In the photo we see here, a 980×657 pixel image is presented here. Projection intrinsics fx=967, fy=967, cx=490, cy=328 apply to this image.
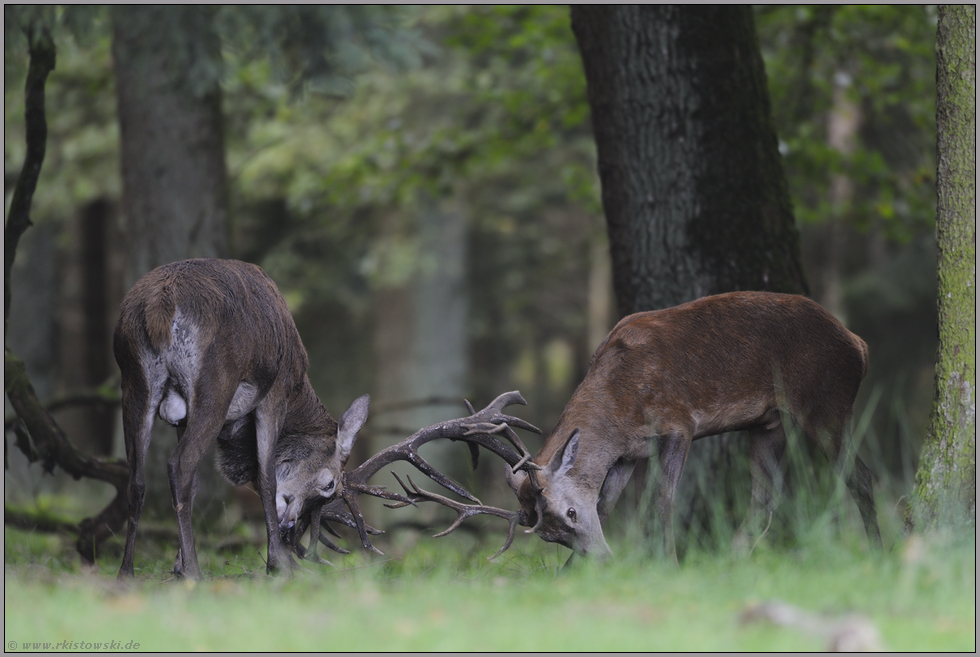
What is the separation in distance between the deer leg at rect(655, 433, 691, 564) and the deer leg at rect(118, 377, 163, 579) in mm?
3016

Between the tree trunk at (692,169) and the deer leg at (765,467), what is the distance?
2.10 ft

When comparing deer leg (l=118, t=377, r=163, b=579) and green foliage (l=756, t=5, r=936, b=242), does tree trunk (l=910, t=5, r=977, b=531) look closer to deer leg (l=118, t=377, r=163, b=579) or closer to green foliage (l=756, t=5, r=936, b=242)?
deer leg (l=118, t=377, r=163, b=579)

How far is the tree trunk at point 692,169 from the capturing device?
7383 mm

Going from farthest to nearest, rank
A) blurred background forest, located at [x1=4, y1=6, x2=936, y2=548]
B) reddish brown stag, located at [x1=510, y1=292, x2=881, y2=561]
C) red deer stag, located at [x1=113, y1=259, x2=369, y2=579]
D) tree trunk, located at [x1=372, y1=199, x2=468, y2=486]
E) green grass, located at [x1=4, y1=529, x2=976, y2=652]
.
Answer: tree trunk, located at [x1=372, y1=199, x2=468, y2=486] → blurred background forest, located at [x1=4, y1=6, x2=936, y2=548] → reddish brown stag, located at [x1=510, y1=292, x2=881, y2=561] → red deer stag, located at [x1=113, y1=259, x2=369, y2=579] → green grass, located at [x1=4, y1=529, x2=976, y2=652]

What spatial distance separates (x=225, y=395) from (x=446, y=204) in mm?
13341

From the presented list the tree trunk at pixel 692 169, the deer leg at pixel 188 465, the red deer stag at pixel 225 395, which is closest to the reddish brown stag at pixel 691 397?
the tree trunk at pixel 692 169

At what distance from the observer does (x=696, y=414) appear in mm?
6039

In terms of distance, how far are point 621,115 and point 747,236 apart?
1366 millimetres

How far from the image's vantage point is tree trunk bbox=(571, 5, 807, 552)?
7.38 meters

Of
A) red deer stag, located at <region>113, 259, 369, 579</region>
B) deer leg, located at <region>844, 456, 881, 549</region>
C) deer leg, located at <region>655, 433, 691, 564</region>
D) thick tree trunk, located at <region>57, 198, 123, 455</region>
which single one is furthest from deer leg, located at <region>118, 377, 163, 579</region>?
thick tree trunk, located at <region>57, 198, 123, 455</region>

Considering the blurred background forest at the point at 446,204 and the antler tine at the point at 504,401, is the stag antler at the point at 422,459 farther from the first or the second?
the blurred background forest at the point at 446,204

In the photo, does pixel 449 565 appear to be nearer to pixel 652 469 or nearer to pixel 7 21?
pixel 652 469

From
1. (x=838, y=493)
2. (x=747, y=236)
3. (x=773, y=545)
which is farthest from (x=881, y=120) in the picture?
(x=838, y=493)

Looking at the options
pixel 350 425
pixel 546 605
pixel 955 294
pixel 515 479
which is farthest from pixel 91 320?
pixel 955 294
